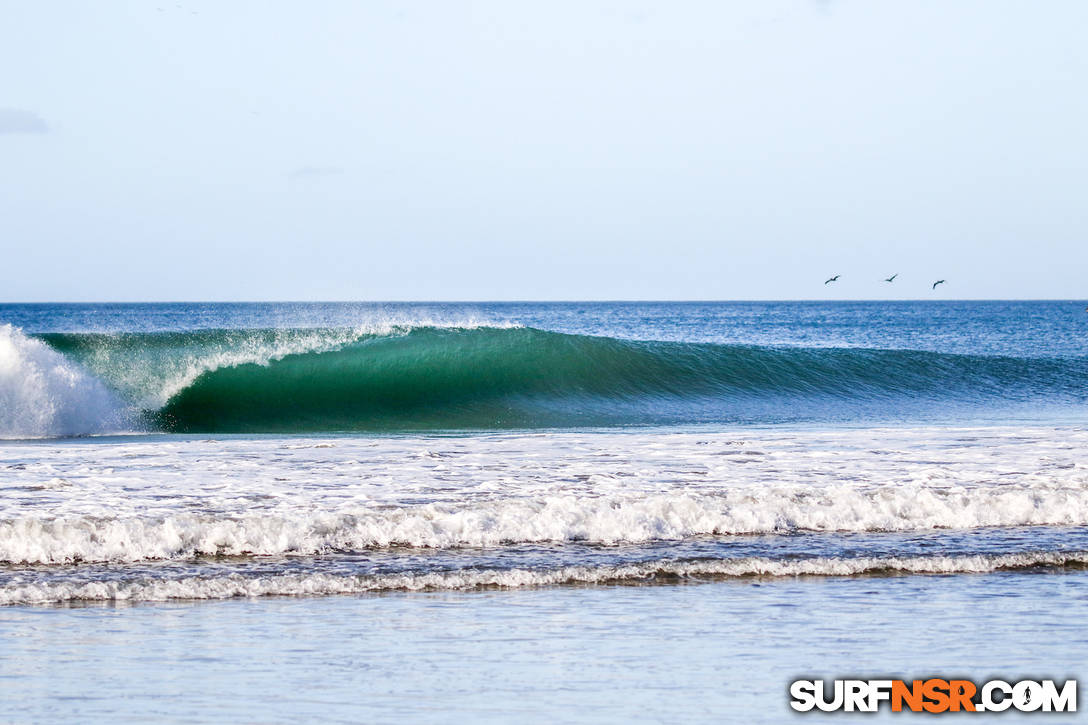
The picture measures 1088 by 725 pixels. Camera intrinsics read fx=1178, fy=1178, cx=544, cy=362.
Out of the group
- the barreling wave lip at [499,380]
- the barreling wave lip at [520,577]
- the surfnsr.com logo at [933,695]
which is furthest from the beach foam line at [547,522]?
the barreling wave lip at [499,380]

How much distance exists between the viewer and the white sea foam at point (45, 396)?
1577cm

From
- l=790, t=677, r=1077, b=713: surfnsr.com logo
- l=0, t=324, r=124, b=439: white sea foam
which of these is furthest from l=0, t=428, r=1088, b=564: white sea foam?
l=0, t=324, r=124, b=439: white sea foam

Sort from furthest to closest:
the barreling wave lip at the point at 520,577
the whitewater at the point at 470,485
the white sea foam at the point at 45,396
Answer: the white sea foam at the point at 45,396 < the whitewater at the point at 470,485 < the barreling wave lip at the point at 520,577

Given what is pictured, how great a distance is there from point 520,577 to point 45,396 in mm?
11966

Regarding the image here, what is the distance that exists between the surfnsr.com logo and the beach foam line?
303 cm

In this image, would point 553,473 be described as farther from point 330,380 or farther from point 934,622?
point 330,380

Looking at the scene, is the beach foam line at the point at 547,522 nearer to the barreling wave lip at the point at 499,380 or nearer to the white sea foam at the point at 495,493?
the white sea foam at the point at 495,493

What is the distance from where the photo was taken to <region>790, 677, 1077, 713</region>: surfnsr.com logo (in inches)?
169

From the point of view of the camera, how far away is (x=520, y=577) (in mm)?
6395

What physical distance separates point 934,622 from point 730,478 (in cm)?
396

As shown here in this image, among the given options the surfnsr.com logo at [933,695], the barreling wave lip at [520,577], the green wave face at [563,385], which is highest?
the green wave face at [563,385]

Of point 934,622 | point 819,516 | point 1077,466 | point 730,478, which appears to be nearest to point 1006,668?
point 934,622

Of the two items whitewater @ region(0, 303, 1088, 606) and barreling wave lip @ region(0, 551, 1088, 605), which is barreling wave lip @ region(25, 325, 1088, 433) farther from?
barreling wave lip @ region(0, 551, 1088, 605)

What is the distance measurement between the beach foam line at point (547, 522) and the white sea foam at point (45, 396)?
920 centimetres
